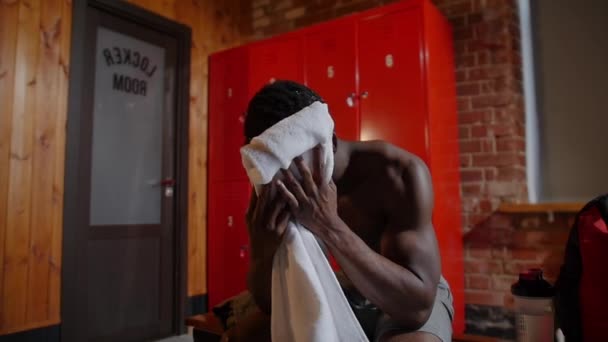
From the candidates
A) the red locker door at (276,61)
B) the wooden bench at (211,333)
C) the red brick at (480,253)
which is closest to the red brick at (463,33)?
the red locker door at (276,61)

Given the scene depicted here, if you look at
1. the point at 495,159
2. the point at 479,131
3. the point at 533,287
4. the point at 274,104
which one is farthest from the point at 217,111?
the point at 533,287

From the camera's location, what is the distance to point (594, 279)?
4.53 ft

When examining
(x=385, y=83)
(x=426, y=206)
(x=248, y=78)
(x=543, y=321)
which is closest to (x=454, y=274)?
(x=543, y=321)

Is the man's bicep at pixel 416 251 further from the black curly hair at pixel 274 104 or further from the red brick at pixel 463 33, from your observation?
the red brick at pixel 463 33

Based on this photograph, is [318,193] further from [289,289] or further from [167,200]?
[167,200]

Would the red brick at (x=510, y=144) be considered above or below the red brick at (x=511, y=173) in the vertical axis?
above

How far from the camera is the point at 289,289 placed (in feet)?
3.03

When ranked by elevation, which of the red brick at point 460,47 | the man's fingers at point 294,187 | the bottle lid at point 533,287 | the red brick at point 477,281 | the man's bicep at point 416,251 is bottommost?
the red brick at point 477,281

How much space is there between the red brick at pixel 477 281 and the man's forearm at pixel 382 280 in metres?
1.57

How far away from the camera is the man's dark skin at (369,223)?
36.2 inches

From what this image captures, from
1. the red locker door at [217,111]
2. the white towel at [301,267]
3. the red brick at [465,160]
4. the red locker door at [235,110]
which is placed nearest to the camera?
the white towel at [301,267]

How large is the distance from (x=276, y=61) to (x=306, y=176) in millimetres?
2052

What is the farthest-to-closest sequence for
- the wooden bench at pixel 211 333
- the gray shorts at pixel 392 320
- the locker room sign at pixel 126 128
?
the locker room sign at pixel 126 128
the wooden bench at pixel 211 333
the gray shorts at pixel 392 320

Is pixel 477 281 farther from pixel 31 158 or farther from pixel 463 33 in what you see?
pixel 31 158
